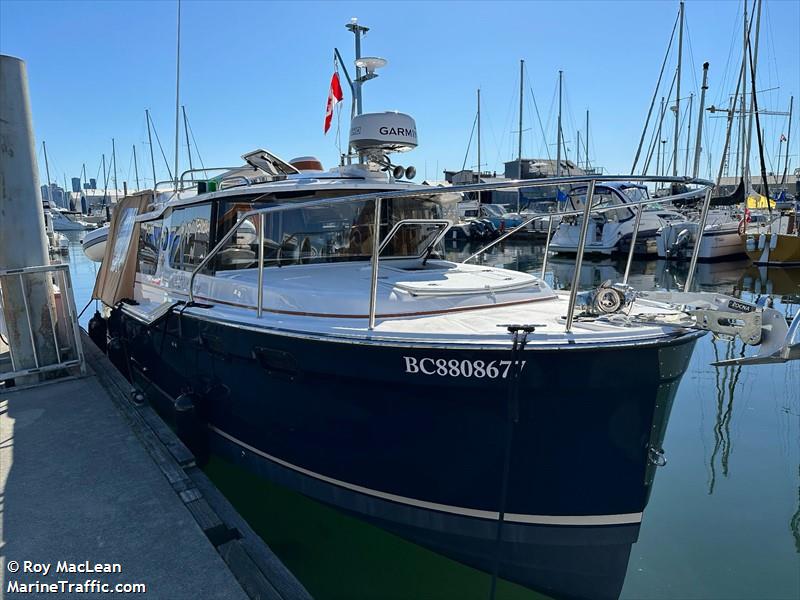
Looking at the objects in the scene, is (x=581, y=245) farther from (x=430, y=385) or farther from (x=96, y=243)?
(x=96, y=243)

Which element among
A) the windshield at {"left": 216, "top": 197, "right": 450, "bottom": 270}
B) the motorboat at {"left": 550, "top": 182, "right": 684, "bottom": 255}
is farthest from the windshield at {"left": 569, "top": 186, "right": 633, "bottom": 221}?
the windshield at {"left": 216, "top": 197, "right": 450, "bottom": 270}

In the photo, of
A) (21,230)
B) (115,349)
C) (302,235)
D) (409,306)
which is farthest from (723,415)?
(21,230)

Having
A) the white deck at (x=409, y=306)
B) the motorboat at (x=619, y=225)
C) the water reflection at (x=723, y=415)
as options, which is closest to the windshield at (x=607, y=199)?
the motorboat at (x=619, y=225)

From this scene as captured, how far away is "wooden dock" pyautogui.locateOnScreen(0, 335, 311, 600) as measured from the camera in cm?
321

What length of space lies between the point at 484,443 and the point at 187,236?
4086 mm

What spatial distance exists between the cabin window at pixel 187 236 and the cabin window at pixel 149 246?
437mm

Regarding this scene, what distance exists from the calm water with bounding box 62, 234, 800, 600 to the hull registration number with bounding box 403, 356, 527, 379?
1.86 metres

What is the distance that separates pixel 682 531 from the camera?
5.07 metres

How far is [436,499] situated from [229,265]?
302cm

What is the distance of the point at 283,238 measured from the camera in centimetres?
541

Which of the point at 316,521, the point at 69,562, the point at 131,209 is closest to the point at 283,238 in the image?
the point at 316,521

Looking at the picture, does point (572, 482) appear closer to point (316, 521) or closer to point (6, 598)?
point (316, 521)

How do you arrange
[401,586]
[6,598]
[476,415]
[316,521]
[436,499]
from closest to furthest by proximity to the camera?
[6,598]
[476,415]
[436,499]
[401,586]
[316,521]

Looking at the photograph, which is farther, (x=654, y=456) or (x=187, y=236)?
(x=187, y=236)
